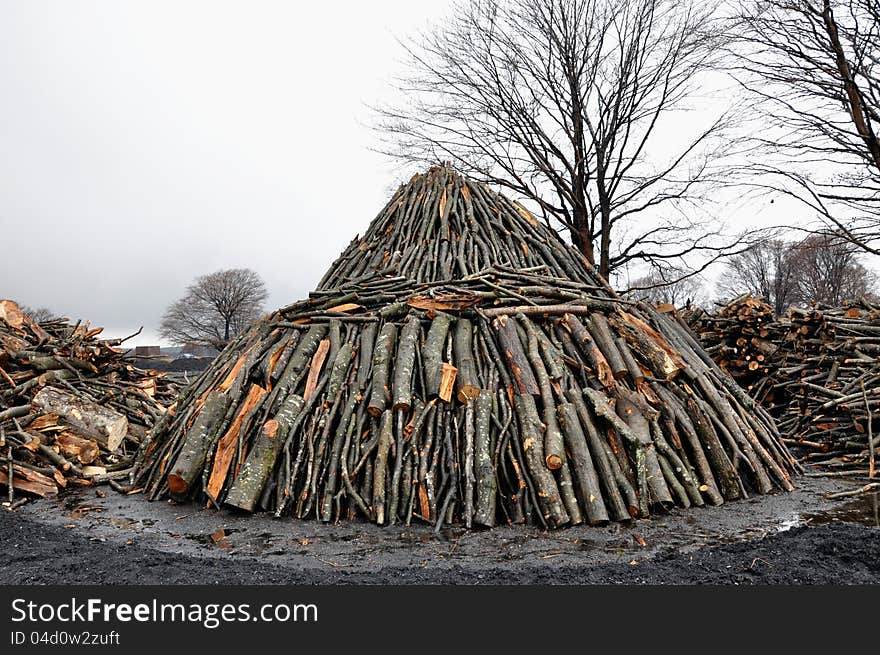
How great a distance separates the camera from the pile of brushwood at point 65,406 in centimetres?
753

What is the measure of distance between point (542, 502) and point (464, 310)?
245 centimetres

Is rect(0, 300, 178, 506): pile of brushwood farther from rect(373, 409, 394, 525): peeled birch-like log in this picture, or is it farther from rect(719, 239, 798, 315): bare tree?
rect(719, 239, 798, 315): bare tree

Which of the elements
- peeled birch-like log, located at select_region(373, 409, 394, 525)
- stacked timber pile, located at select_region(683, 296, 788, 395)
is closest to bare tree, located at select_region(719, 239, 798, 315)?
stacked timber pile, located at select_region(683, 296, 788, 395)

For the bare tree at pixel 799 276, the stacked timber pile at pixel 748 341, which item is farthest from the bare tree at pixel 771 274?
the stacked timber pile at pixel 748 341

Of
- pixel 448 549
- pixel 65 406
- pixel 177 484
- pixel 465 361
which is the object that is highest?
pixel 465 361

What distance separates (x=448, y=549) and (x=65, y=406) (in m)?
6.92

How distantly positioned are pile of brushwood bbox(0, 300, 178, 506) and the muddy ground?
148 cm

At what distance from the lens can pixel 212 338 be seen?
44562 millimetres

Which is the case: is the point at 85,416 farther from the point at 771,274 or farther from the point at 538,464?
the point at 771,274

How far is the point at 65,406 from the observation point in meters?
8.69

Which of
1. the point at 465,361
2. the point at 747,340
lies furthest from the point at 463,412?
the point at 747,340

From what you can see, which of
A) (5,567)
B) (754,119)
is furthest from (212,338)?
(5,567)

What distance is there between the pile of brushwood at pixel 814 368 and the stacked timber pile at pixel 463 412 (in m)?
1.86

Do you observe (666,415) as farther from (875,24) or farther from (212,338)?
(212,338)
